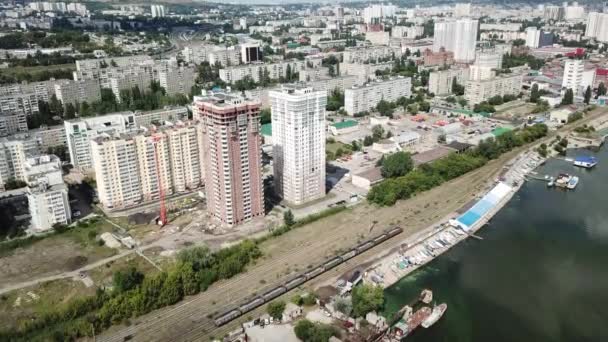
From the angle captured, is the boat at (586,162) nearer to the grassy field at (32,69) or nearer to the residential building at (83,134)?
the residential building at (83,134)

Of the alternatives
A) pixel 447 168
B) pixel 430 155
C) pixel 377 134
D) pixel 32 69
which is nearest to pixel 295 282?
pixel 447 168

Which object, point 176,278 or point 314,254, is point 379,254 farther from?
point 176,278

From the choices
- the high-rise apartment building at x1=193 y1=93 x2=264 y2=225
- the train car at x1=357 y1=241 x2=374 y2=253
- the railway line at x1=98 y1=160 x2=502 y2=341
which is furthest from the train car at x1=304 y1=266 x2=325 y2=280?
the high-rise apartment building at x1=193 y1=93 x2=264 y2=225

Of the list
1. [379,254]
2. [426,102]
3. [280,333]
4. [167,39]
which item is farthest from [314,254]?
[167,39]

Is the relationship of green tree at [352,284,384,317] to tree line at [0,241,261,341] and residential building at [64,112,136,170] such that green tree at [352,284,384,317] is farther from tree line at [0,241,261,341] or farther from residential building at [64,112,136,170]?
residential building at [64,112,136,170]

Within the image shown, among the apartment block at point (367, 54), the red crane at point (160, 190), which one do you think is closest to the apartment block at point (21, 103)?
the red crane at point (160, 190)

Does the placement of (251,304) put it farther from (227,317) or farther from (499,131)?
(499,131)
